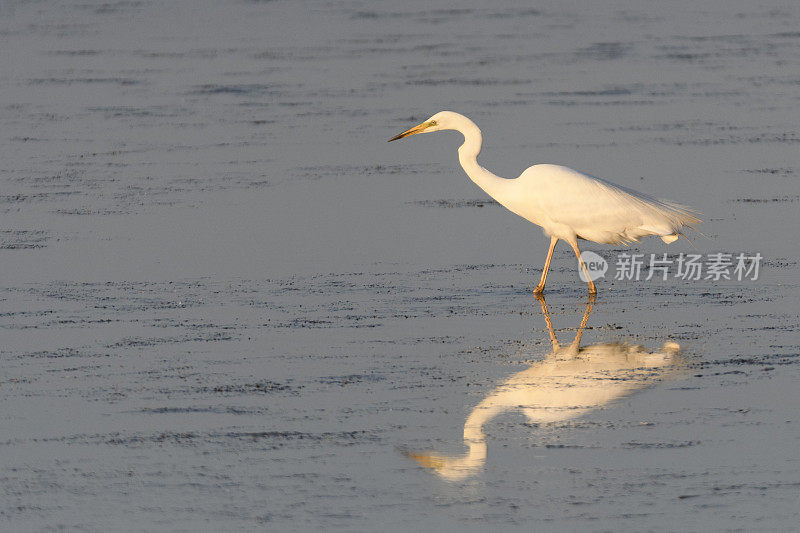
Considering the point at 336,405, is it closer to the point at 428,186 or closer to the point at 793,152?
the point at 428,186

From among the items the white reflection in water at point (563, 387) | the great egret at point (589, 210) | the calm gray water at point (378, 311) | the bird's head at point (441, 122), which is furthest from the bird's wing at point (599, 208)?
the white reflection in water at point (563, 387)

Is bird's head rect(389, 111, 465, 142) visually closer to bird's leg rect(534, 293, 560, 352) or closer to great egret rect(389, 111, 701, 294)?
great egret rect(389, 111, 701, 294)

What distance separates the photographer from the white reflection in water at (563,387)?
7391 mm

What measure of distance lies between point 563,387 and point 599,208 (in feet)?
11.9

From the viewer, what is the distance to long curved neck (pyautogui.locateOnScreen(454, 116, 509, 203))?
12602 mm

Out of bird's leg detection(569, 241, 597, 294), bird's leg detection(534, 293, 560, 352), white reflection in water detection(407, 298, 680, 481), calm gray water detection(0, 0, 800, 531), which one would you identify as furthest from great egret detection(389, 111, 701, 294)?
white reflection in water detection(407, 298, 680, 481)

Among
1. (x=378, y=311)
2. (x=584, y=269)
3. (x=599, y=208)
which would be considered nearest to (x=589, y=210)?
(x=599, y=208)

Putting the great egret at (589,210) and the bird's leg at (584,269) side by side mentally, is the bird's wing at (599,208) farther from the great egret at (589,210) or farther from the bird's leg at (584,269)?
the bird's leg at (584,269)

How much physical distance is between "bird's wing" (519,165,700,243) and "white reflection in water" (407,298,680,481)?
2138mm

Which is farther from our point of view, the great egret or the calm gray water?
the great egret

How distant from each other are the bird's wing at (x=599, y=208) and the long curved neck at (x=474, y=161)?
0.51 metres

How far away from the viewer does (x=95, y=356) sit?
30.7 ft

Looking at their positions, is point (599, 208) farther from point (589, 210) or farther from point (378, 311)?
point (378, 311)

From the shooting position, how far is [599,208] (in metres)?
11.9
